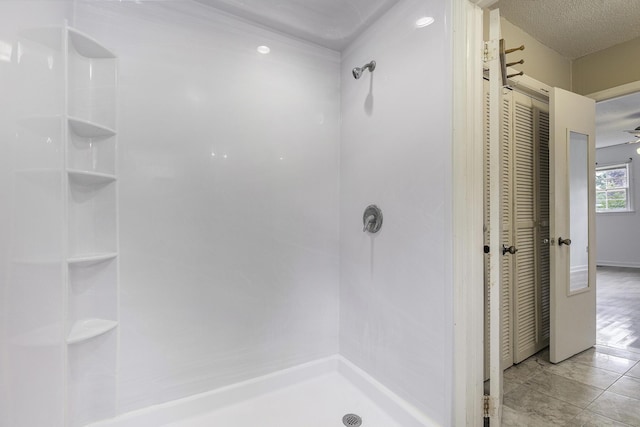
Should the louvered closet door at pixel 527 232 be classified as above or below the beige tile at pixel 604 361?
above

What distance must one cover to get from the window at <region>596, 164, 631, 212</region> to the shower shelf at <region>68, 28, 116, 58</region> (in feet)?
28.2

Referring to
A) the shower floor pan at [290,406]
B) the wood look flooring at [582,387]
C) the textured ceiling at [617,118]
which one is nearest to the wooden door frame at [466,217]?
the shower floor pan at [290,406]

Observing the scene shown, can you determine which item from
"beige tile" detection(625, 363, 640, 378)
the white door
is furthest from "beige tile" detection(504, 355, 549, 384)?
"beige tile" detection(625, 363, 640, 378)

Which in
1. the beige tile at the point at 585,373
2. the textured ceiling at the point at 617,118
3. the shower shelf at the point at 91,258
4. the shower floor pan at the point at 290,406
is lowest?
the beige tile at the point at 585,373

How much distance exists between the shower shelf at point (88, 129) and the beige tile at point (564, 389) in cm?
293

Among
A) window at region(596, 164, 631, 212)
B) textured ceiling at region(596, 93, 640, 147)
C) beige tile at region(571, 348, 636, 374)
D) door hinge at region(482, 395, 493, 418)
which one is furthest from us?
window at region(596, 164, 631, 212)

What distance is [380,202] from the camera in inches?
69.4

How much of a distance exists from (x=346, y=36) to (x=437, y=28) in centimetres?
73

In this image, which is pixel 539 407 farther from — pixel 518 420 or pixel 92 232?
pixel 92 232

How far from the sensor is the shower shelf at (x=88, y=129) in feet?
4.15

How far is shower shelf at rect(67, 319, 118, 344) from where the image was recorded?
128 centimetres

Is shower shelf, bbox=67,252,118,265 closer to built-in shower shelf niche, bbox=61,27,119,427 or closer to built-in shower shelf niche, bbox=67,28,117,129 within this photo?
built-in shower shelf niche, bbox=61,27,119,427

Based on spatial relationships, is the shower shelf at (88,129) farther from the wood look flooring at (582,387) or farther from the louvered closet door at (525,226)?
the wood look flooring at (582,387)

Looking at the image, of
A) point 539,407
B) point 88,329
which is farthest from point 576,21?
point 88,329
